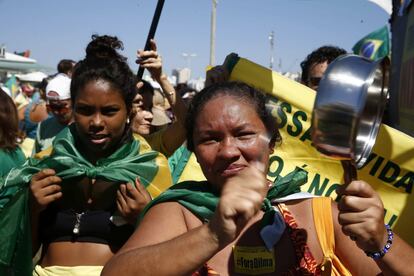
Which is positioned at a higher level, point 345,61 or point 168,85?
point 345,61

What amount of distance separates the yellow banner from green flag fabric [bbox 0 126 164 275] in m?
0.47

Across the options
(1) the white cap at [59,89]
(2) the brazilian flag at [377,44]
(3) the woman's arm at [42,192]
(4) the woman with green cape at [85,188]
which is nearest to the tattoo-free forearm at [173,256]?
(4) the woman with green cape at [85,188]

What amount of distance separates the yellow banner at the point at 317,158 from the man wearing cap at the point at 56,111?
1.68 m

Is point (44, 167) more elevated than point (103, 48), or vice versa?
point (103, 48)

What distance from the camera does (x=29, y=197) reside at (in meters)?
2.38

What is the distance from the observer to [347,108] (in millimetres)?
1267

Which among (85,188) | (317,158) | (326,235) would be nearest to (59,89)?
(85,188)

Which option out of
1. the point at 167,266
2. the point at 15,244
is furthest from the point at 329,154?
the point at 15,244

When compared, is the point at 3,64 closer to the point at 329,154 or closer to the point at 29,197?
the point at 29,197

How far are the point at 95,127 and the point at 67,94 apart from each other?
2.21 m

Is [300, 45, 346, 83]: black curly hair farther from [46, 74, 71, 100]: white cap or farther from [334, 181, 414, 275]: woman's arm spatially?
[334, 181, 414, 275]: woman's arm

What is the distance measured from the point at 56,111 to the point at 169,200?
291 centimetres

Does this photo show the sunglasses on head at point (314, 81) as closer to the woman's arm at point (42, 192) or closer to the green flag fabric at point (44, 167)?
the green flag fabric at point (44, 167)

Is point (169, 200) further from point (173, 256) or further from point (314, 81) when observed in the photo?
point (314, 81)
